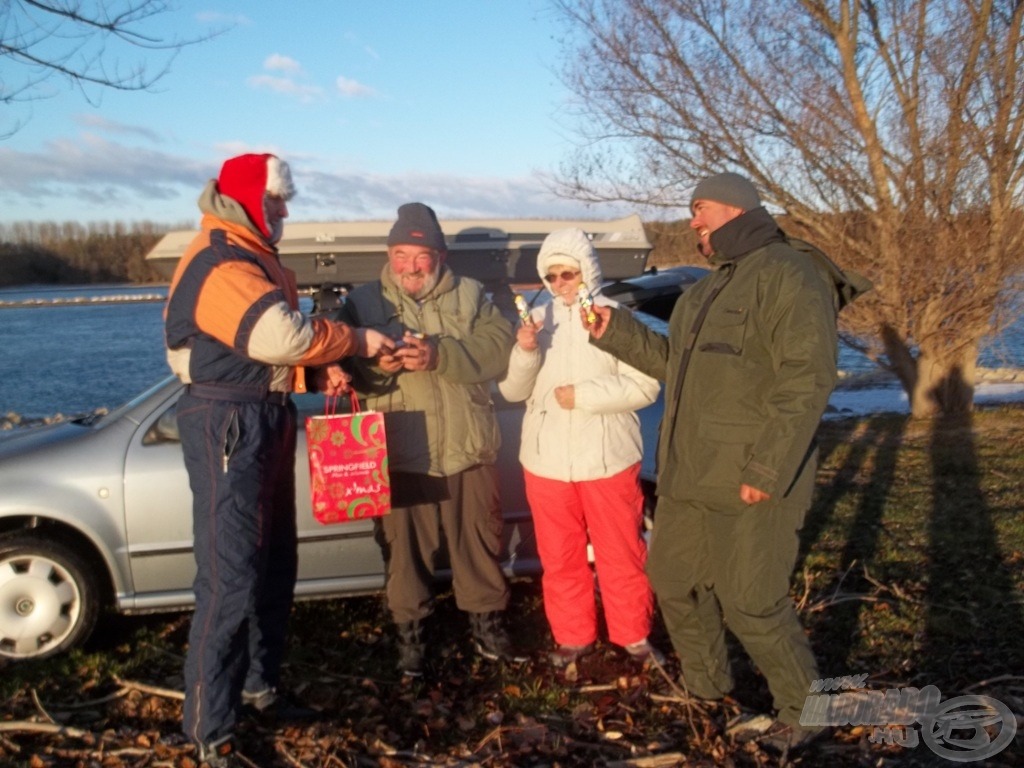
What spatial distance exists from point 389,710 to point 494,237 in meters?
2.42

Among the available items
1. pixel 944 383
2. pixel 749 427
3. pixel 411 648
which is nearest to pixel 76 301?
pixel 944 383

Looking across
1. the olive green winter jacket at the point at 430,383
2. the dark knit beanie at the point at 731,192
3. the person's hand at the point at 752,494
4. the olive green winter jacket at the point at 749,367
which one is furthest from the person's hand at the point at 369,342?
the person's hand at the point at 752,494

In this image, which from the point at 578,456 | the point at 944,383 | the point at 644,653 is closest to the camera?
the point at 578,456

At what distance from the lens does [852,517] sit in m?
6.43

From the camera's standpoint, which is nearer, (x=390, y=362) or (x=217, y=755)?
(x=217, y=755)

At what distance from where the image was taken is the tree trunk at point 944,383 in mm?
10398

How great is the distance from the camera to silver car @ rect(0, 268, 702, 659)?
4297 mm

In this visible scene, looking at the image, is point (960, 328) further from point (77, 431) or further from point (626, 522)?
point (77, 431)

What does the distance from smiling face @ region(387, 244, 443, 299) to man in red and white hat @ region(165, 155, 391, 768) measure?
0.69 m

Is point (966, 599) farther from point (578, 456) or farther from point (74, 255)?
point (74, 255)

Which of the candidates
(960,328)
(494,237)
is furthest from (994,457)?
(494,237)

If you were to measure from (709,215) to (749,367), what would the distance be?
1.92 feet

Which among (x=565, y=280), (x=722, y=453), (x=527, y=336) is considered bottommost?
Answer: (x=722, y=453)

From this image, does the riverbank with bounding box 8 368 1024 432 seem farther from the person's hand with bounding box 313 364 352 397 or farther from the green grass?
the person's hand with bounding box 313 364 352 397
